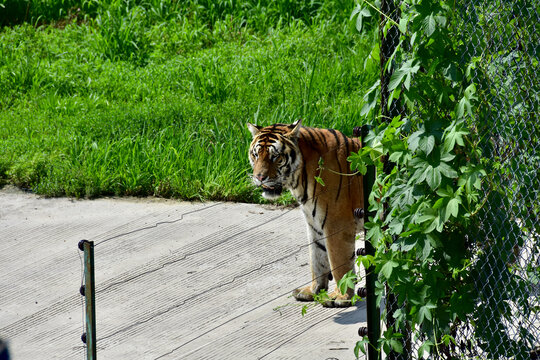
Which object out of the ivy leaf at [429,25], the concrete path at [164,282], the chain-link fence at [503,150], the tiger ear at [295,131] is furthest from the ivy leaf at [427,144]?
the tiger ear at [295,131]

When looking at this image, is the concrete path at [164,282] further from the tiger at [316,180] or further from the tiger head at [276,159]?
the tiger head at [276,159]

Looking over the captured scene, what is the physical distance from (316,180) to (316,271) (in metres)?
0.64

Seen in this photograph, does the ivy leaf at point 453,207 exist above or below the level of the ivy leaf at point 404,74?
below

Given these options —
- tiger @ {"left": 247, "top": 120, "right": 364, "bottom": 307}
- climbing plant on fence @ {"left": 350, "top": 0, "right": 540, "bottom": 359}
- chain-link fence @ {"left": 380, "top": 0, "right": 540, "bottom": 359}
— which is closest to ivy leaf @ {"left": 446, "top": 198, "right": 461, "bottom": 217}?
climbing plant on fence @ {"left": 350, "top": 0, "right": 540, "bottom": 359}

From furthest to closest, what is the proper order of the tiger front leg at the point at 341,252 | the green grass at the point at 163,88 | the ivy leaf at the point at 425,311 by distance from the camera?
the green grass at the point at 163,88, the tiger front leg at the point at 341,252, the ivy leaf at the point at 425,311

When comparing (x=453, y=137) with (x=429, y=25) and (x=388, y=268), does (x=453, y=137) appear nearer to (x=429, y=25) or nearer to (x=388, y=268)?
(x=429, y=25)

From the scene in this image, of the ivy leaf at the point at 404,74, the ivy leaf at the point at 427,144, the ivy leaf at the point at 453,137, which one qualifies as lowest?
the ivy leaf at the point at 427,144

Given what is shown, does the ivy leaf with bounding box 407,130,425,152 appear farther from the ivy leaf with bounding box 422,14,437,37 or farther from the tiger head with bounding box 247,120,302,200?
the tiger head with bounding box 247,120,302,200

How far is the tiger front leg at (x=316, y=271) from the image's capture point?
18.4ft

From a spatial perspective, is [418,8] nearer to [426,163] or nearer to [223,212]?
[426,163]

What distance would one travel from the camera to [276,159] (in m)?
5.43

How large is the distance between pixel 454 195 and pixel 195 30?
748cm

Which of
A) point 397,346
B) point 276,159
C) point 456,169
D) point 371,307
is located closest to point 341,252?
point 276,159

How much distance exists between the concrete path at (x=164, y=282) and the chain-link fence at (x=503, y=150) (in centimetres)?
119
